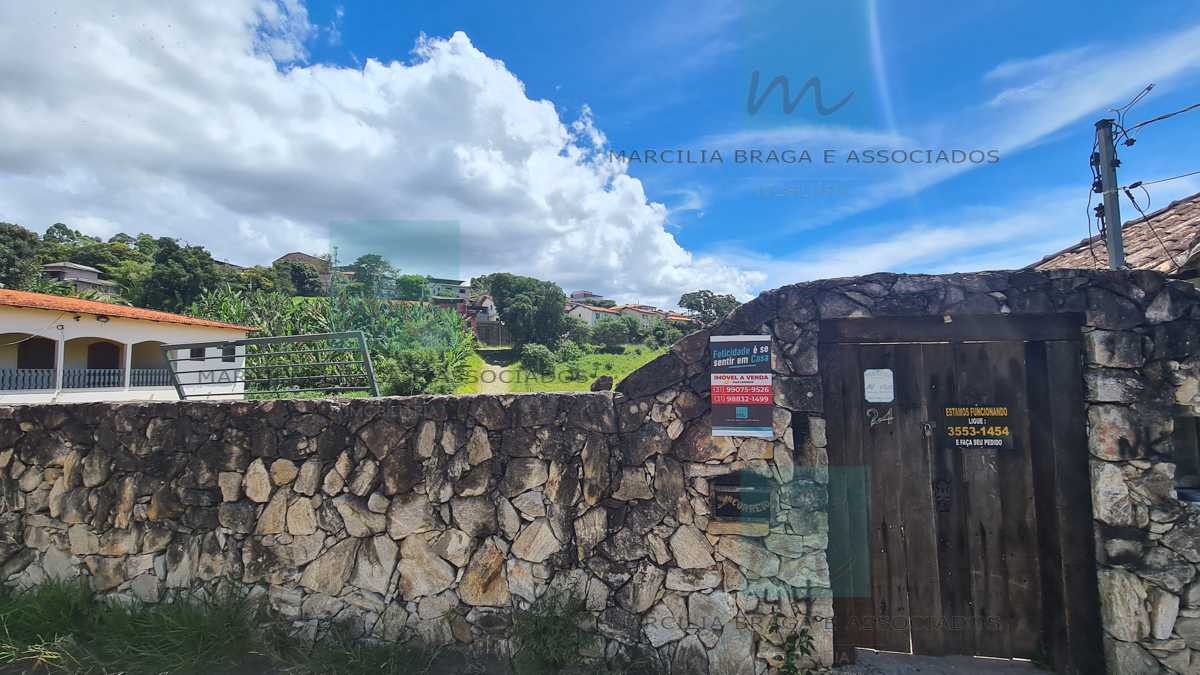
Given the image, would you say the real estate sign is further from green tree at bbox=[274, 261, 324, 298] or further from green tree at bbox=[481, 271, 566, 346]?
green tree at bbox=[274, 261, 324, 298]

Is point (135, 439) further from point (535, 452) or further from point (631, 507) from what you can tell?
point (631, 507)

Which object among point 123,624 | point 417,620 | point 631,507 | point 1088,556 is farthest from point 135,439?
point 1088,556

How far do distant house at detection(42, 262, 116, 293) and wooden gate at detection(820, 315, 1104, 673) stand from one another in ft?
153

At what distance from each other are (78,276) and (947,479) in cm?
5117

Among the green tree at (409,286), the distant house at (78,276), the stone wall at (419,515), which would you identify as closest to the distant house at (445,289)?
the green tree at (409,286)

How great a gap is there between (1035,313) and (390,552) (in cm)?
438

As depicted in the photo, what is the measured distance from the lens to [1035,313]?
3000 mm

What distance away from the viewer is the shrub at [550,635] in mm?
3064

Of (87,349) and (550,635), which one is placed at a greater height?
(87,349)

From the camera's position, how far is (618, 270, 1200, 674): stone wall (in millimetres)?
2795

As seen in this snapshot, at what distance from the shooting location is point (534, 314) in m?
26.1

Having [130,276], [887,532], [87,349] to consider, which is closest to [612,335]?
[87,349]

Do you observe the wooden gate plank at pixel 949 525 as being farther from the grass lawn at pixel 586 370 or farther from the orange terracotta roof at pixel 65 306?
the orange terracotta roof at pixel 65 306

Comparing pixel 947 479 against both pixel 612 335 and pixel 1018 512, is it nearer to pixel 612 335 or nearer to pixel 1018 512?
pixel 1018 512
